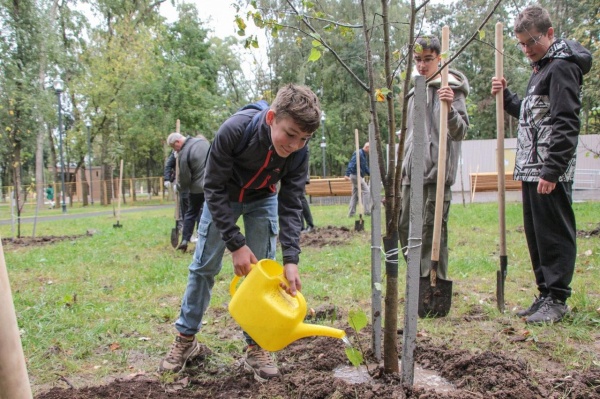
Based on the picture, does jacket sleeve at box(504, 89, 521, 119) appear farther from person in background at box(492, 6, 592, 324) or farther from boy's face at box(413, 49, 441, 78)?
boy's face at box(413, 49, 441, 78)

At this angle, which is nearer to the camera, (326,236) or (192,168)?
(192,168)

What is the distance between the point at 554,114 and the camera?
2996 mm

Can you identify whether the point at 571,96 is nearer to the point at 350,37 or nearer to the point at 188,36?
the point at 350,37

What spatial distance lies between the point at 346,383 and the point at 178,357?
100cm

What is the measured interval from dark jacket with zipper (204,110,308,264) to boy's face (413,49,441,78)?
4.34 feet

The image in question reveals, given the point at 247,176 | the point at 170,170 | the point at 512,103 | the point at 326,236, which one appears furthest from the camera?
the point at 170,170

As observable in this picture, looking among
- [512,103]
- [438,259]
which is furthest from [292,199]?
[512,103]

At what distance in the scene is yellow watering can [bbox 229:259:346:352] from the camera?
215 centimetres

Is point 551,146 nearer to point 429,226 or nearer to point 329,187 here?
point 429,226

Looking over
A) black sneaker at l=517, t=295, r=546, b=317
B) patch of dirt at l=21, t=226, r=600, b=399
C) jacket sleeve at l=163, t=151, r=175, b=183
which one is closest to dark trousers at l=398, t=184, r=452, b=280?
black sneaker at l=517, t=295, r=546, b=317

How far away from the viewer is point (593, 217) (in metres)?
9.45

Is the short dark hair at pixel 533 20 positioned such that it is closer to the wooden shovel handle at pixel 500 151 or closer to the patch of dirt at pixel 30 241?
the wooden shovel handle at pixel 500 151

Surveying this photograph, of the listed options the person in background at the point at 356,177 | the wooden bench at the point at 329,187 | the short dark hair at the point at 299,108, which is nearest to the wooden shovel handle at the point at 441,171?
the short dark hair at the point at 299,108

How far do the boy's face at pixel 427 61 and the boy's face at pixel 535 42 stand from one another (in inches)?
21.3
